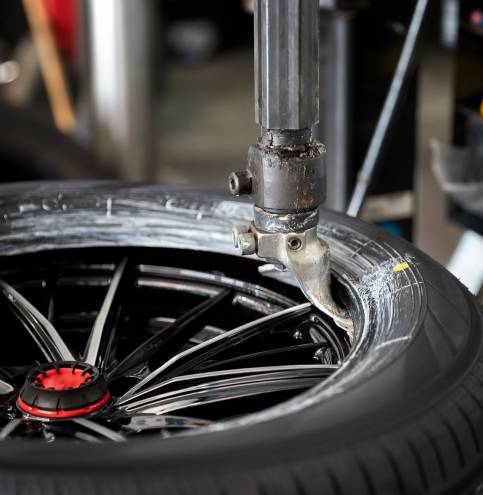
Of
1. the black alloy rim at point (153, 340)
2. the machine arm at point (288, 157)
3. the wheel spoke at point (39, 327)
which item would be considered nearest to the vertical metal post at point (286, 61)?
the machine arm at point (288, 157)

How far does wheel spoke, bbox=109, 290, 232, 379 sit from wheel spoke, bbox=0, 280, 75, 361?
0.07m

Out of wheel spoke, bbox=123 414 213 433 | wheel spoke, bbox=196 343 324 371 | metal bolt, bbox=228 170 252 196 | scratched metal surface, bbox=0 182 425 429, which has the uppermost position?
metal bolt, bbox=228 170 252 196

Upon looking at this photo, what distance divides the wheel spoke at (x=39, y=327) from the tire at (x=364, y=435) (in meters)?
0.35

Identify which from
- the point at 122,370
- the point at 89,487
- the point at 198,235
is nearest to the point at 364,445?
the point at 89,487

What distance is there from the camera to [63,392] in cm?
105

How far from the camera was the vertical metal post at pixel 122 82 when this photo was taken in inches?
126

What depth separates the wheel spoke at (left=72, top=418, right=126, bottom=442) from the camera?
995 millimetres

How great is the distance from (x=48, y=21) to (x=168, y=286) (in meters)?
2.91

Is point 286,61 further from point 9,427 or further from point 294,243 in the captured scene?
point 9,427

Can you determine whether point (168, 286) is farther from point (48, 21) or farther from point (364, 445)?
point (48, 21)

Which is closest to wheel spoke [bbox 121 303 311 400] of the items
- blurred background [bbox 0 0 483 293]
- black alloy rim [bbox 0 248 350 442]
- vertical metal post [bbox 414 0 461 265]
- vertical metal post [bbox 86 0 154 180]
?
black alloy rim [bbox 0 248 350 442]

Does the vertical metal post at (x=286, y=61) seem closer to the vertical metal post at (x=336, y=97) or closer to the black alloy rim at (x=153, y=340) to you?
the black alloy rim at (x=153, y=340)

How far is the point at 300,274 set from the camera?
1113mm

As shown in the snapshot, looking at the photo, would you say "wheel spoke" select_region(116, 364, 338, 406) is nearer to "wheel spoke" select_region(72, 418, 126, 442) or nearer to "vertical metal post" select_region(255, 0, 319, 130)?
"wheel spoke" select_region(72, 418, 126, 442)
